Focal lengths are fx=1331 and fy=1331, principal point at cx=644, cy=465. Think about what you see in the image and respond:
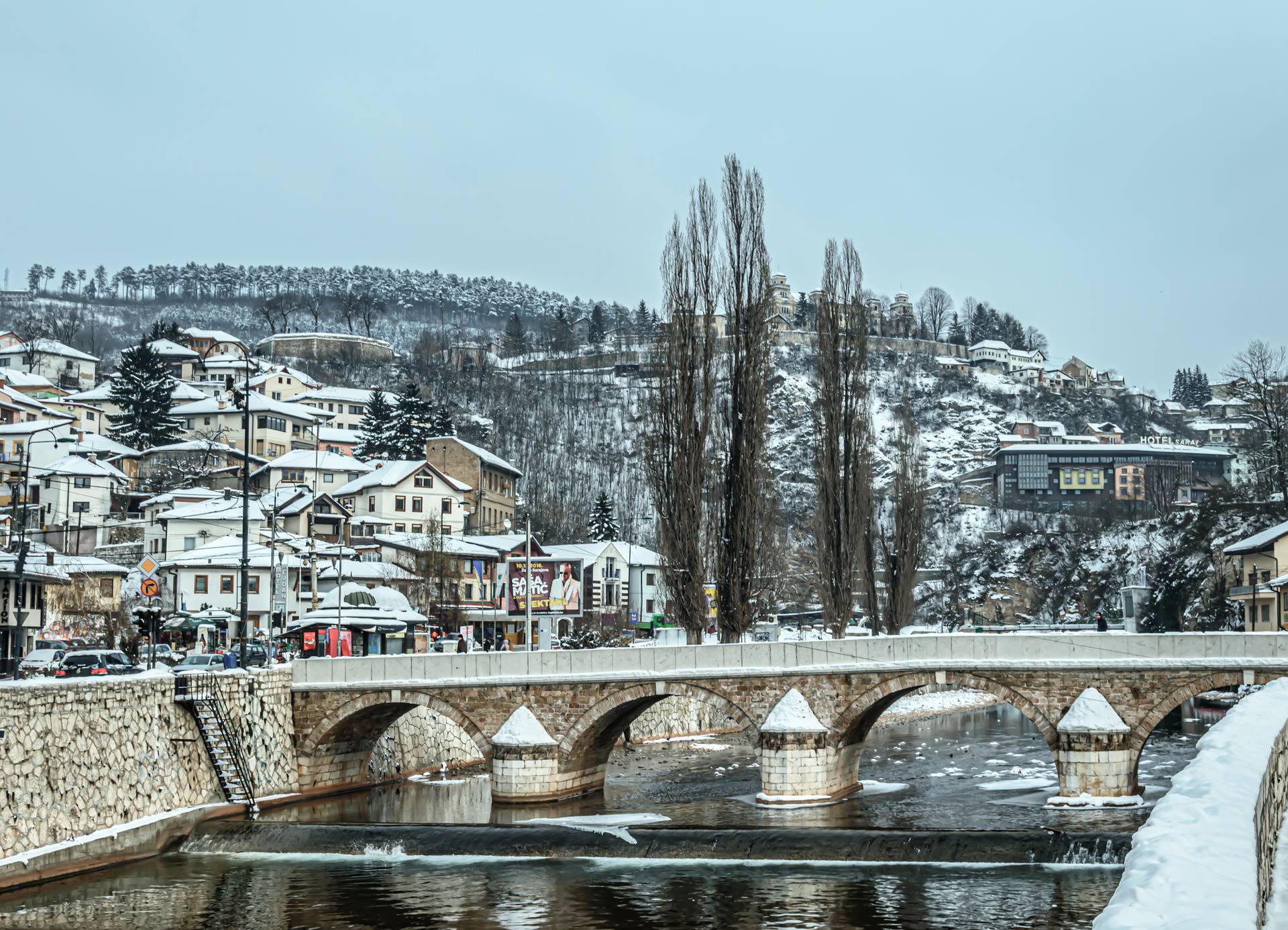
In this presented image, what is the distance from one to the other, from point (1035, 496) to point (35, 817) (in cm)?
13187

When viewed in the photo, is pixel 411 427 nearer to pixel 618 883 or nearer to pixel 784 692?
pixel 784 692

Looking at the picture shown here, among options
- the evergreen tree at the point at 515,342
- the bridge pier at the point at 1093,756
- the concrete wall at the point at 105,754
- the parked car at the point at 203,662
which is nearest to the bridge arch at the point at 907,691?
the bridge pier at the point at 1093,756

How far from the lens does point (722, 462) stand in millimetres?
40594

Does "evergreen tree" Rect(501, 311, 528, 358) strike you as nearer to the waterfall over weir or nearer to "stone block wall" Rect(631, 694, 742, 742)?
"stone block wall" Rect(631, 694, 742, 742)

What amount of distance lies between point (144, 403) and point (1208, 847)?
112m

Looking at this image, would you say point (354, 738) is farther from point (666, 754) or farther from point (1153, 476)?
point (1153, 476)

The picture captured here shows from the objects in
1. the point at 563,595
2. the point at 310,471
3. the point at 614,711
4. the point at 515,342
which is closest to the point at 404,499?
the point at 310,471

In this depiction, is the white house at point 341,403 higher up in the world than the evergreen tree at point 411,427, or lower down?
higher up

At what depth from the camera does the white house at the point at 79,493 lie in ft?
282

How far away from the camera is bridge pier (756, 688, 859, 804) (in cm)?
3353

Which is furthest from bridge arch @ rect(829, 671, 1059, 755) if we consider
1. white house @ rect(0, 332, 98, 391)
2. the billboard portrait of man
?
white house @ rect(0, 332, 98, 391)

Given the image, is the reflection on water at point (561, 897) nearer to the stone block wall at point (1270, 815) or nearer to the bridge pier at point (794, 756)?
the bridge pier at point (794, 756)

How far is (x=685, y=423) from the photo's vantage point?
132ft

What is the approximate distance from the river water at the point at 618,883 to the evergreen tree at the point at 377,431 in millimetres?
80801
